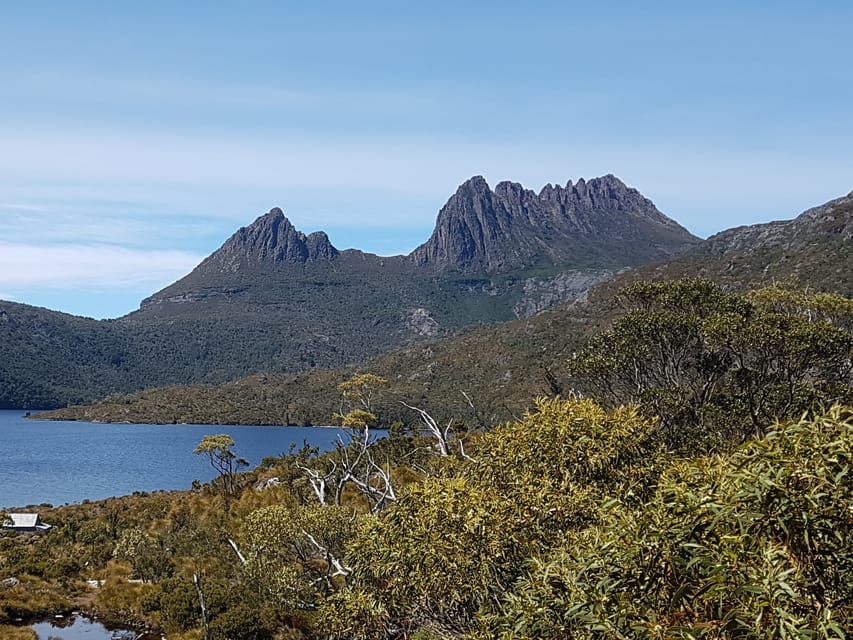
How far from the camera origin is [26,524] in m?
36.9

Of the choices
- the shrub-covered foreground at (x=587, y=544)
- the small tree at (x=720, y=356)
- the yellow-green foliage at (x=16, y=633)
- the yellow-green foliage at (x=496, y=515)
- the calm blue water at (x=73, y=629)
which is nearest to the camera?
the shrub-covered foreground at (x=587, y=544)

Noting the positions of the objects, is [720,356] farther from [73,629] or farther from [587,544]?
[73,629]

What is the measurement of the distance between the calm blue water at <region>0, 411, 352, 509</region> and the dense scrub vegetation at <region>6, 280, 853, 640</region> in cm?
2167

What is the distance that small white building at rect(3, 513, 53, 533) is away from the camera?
119 feet

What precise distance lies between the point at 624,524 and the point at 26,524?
3998 centimetres

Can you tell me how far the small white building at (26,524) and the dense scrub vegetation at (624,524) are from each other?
1037 centimetres

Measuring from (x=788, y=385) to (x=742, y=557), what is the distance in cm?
1969

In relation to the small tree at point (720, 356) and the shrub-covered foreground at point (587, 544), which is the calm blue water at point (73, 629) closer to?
the shrub-covered foreground at point (587, 544)

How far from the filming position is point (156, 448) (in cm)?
11319

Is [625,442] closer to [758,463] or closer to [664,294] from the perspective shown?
[758,463]

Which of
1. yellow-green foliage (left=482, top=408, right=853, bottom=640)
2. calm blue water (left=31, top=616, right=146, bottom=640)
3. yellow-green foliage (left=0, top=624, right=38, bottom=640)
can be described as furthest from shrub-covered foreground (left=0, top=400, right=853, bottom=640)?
yellow-green foliage (left=0, top=624, right=38, bottom=640)

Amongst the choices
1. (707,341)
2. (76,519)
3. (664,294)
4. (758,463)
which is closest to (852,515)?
(758,463)

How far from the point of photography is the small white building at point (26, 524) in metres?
36.2

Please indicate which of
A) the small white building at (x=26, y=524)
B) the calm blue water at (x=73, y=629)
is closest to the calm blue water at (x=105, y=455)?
the small white building at (x=26, y=524)
